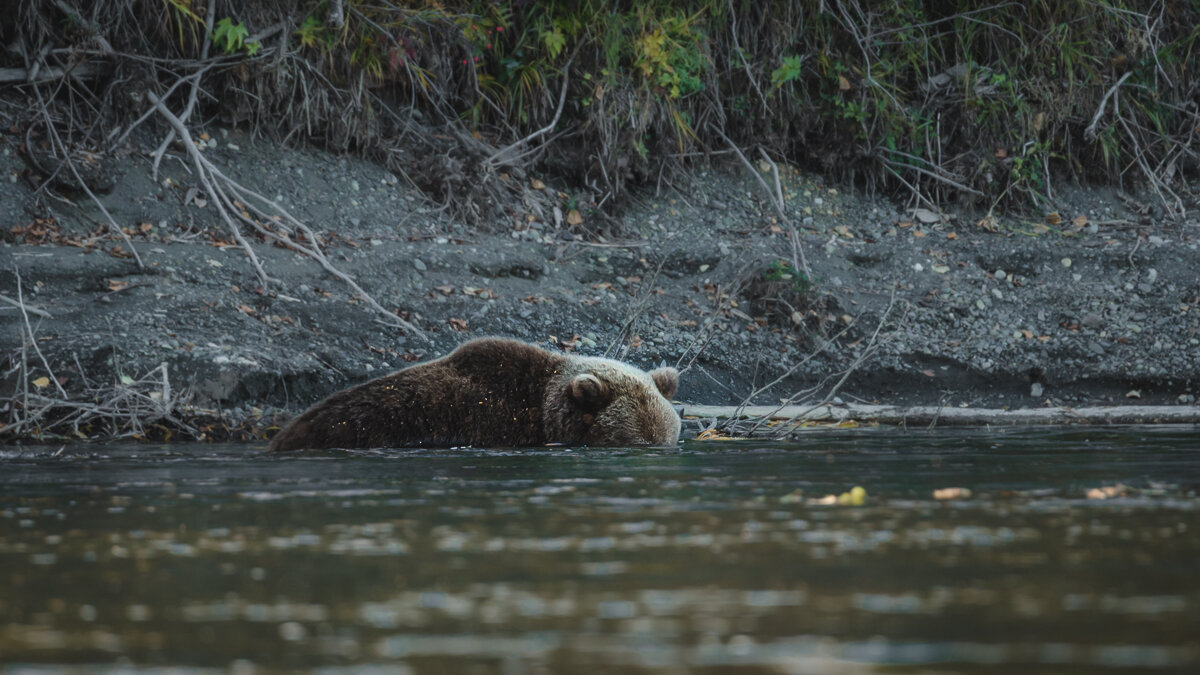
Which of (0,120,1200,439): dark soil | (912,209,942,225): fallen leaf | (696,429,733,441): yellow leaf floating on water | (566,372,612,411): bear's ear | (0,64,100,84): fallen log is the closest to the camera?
(566,372,612,411): bear's ear

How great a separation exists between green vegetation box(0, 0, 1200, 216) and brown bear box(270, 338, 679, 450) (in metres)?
4.47

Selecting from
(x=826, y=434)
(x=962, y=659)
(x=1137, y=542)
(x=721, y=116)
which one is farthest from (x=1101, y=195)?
(x=962, y=659)

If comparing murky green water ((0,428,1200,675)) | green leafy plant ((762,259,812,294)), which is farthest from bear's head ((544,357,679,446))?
green leafy plant ((762,259,812,294))

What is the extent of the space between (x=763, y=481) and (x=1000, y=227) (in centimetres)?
887

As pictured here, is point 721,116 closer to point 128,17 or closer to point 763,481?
point 128,17

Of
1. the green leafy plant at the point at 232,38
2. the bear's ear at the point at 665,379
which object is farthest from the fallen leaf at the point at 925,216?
the bear's ear at the point at 665,379

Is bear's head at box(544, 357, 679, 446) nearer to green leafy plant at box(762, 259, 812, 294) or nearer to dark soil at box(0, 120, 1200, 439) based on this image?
dark soil at box(0, 120, 1200, 439)

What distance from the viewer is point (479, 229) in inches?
425

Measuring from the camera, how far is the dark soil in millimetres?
7676

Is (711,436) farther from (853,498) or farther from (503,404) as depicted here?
(853,498)

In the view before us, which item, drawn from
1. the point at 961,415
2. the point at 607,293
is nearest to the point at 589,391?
the point at 961,415

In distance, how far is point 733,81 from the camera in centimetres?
1262

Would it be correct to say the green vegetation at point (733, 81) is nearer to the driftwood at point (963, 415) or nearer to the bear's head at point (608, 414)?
the driftwood at point (963, 415)

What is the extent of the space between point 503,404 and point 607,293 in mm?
3473
